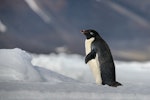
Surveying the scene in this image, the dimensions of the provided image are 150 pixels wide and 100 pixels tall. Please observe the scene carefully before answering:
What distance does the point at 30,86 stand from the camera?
477 centimetres

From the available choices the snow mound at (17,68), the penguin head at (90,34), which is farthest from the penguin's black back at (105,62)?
the snow mound at (17,68)

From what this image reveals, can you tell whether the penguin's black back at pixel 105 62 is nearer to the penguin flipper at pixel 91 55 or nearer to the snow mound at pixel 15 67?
the penguin flipper at pixel 91 55

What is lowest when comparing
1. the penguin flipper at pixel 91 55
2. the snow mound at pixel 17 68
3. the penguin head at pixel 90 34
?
the snow mound at pixel 17 68

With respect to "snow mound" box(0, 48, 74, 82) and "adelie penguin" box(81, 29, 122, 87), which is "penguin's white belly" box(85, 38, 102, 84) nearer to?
"adelie penguin" box(81, 29, 122, 87)

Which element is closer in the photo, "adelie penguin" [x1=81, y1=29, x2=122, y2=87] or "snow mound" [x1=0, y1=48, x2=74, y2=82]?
"snow mound" [x1=0, y1=48, x2=74, y2=82]

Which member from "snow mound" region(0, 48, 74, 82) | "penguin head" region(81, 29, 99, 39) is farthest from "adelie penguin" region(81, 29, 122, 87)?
"snow mound" region(0, 48, 74, 82)

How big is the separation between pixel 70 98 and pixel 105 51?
1941mm

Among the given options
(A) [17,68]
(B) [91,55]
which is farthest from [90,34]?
(A) [17,68]

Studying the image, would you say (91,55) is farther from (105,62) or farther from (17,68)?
(17,68)

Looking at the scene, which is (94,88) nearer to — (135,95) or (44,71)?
(135,95)

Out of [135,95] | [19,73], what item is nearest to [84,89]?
[135,95]

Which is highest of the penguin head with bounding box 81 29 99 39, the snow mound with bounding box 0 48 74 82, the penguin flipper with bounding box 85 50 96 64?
the penguin head with bounding box 81 29 99 39

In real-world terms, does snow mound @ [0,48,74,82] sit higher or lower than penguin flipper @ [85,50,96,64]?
lower

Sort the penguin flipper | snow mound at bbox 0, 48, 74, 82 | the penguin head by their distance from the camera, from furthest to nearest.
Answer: the penguin head → the penguin flipper → snow mound at bbox 0, 48, 74, 82
